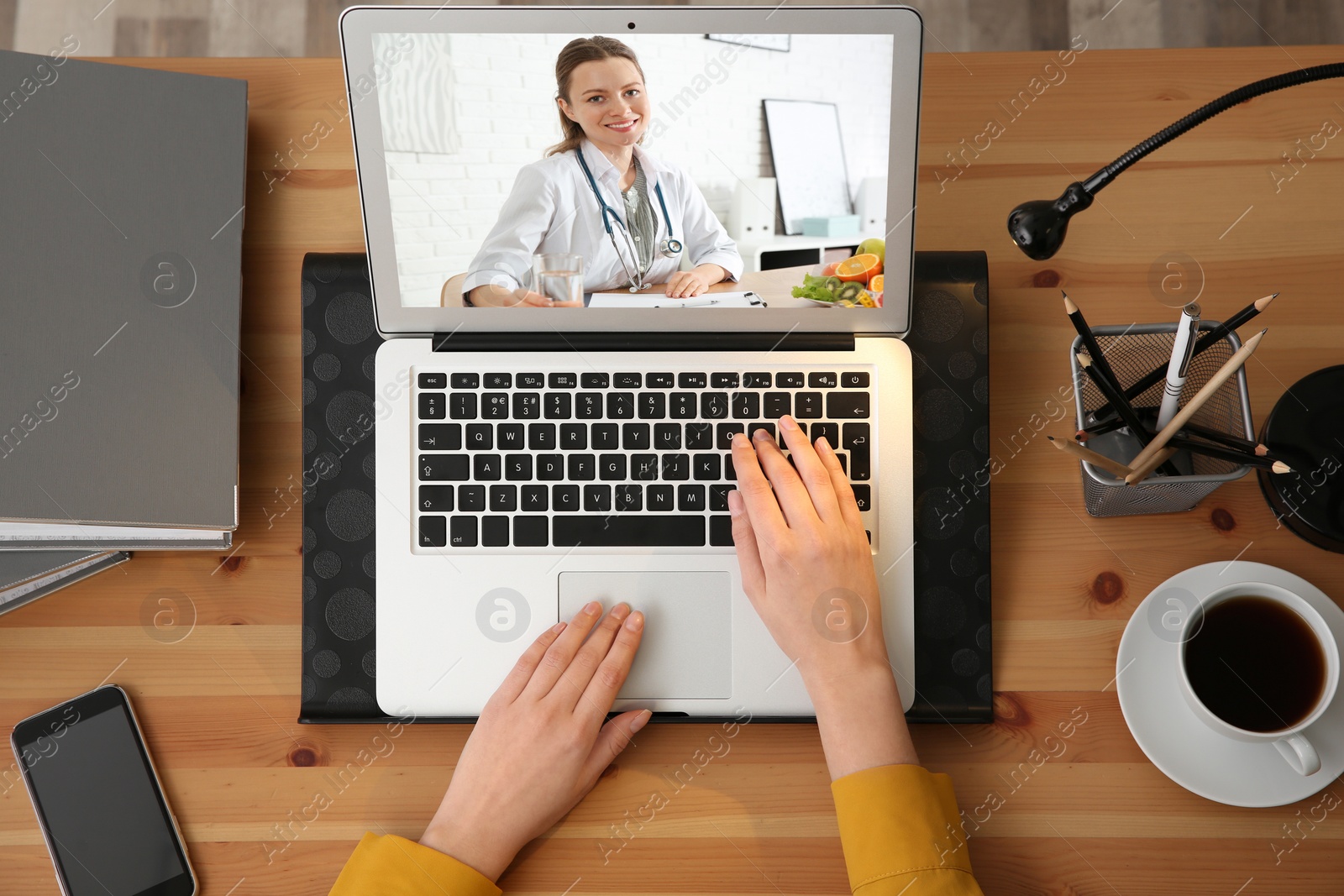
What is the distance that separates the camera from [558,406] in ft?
2.18

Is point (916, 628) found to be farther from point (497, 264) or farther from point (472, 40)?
point (472, 40)

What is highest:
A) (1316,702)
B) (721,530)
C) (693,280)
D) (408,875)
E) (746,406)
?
(693,280)

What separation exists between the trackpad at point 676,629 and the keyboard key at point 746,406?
5.3 inches

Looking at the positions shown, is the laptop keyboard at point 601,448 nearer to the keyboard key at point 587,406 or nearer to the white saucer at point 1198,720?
the keyboard key at point 587,406

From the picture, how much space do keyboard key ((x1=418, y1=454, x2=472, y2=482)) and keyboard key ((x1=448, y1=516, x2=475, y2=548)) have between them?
4cm

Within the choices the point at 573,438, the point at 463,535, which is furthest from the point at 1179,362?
the point at 463,535

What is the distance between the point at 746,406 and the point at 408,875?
46cm

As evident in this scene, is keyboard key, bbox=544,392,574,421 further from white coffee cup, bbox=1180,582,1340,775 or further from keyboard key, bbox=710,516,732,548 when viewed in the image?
white coffee cup, bbox=1180,582,1340,775

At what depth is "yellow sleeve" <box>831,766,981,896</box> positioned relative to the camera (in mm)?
570

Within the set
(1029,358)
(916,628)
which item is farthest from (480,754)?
(1029,358)

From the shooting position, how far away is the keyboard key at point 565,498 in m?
0.65

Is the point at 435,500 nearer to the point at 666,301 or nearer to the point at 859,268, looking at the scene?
the point at 666,301

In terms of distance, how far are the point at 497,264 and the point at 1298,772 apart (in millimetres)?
729

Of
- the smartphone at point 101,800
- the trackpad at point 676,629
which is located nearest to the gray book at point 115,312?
the smartphone at point 101,800
